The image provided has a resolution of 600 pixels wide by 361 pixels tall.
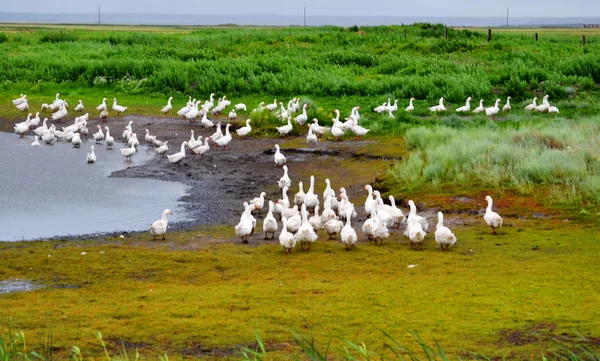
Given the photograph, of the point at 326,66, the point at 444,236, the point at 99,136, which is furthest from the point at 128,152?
the point at 326,66

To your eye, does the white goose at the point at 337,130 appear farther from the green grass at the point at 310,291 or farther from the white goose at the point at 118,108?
the green grass at the point at 310,291

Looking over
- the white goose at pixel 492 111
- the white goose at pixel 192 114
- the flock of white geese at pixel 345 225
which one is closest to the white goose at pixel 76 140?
the white goose at pixel 192 114

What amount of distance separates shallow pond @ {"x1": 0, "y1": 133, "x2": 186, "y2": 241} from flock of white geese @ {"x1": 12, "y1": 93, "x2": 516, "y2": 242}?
0.86 m

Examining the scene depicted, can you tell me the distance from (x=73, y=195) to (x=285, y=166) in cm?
481

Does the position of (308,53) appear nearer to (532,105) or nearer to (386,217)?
(532,105)

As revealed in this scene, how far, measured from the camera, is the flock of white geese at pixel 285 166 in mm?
15477

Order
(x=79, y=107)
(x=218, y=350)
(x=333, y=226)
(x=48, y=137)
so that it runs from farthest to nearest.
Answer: (x=79, y=107)
(x=48, y=137)
(x=333, y=226)
(x=218, y=350)

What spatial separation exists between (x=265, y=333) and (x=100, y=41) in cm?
4851

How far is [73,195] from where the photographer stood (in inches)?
846

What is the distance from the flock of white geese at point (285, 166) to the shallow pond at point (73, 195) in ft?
2.83

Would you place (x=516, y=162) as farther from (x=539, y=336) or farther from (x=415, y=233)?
(x=539, y=336)

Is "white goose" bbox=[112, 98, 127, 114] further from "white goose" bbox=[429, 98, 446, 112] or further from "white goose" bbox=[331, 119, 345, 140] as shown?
"white goose" bbox=[429, 98, 446, 112]

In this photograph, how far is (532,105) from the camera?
109ft

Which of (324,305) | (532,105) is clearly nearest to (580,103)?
(532,105)
